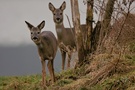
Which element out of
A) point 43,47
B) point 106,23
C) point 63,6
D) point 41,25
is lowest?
point 43,47

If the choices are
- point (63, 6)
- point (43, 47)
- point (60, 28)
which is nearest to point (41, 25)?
point (43, 47)

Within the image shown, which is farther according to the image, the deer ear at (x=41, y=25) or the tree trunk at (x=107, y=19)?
the tree trunk at (x=107, y=19)

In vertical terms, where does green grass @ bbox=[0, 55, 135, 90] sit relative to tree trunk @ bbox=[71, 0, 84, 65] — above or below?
below

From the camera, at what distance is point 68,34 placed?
1614 centimetres

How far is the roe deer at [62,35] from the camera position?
14.8 meters

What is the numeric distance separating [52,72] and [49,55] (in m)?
0.43

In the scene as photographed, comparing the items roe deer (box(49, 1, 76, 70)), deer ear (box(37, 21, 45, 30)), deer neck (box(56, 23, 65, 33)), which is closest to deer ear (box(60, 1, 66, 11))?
roe deer (box(49, 1, 76, 70))

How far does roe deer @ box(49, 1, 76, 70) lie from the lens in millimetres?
14758

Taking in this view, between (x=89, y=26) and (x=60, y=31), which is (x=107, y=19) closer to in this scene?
(x=89, y=26)

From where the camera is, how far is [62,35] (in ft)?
52.5

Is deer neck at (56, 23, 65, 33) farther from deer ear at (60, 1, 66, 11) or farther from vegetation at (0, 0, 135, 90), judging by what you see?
vegetation at (0, 0, 135, 90)

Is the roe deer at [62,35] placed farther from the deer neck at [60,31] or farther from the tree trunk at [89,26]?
the tree trunk at [89,26]

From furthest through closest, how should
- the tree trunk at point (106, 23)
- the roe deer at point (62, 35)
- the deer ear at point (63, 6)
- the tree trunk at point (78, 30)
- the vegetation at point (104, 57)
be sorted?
the roe deer at point (62, 35) → the deer ear at point (63, 6) → the tree trunk at point (78, 30) → the tree trunk at point (106, 23) → the vegetation at point (104, 57)

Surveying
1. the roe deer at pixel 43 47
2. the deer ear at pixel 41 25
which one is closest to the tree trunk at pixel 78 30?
the roe deer at pixel 43 47
